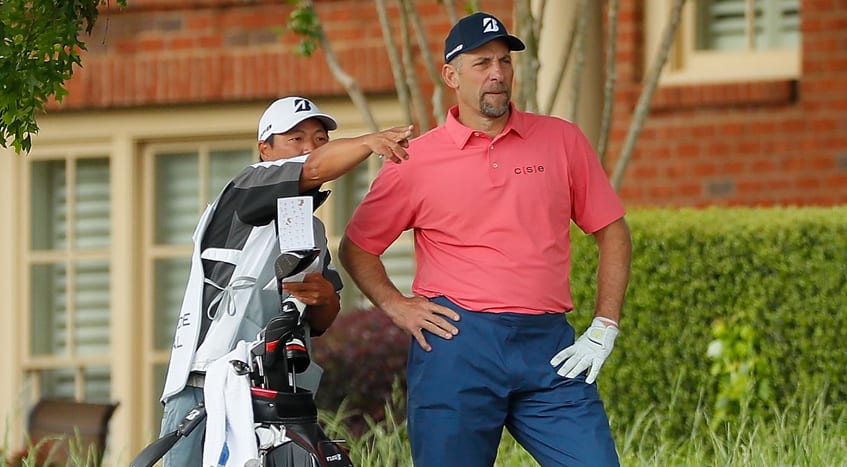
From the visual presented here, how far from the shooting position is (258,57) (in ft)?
29.3

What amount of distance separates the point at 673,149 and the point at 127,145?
315 cm

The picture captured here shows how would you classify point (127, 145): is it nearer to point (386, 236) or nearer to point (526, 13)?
point (526, 13)

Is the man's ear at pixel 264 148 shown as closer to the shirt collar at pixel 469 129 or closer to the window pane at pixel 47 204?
the shirt collar at pixel 469 129

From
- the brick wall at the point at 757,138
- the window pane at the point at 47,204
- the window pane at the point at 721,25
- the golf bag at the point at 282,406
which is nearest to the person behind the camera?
the golf bag at the point at 282,406

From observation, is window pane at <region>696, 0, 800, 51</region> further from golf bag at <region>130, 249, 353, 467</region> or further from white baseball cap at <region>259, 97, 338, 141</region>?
golf bag at <region>130, 249, 353, 467</region>

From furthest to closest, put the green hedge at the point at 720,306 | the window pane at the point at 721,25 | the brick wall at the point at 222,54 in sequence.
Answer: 1. the brick wall at the point at 222,54
2. the window pane at the point at 721,25
3. the green hedge at the point at 720,306

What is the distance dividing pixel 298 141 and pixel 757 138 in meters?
4.54

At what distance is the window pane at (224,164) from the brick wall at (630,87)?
370 millimetres

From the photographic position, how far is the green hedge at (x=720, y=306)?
21.6ft

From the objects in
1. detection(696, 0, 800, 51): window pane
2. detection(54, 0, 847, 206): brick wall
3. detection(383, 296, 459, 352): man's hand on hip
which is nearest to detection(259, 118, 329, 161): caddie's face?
detection(383, 296, 459, 352): man's hand on hip

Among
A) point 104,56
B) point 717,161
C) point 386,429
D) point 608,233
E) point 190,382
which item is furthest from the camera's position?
point 104,56

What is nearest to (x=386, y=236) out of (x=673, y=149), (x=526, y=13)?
(x=526, y=13)

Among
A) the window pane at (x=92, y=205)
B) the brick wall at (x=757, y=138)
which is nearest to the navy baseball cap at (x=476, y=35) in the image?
the brick wall at (x=757, y=138)

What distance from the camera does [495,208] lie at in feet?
15.2
